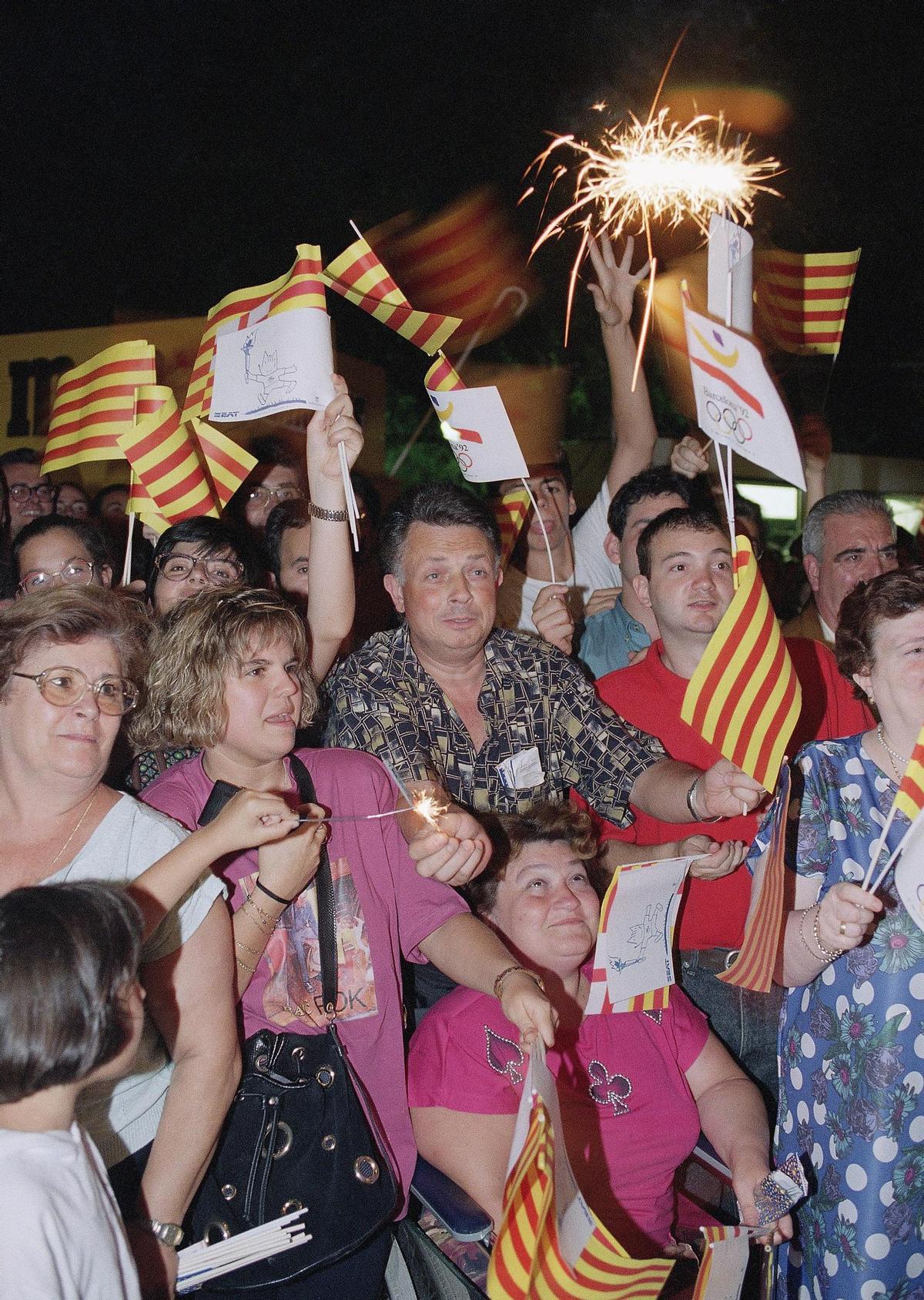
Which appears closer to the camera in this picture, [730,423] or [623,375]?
[730,423]

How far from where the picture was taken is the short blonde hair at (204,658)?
2982 millimetres

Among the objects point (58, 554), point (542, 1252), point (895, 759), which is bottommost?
point (542, 1252)

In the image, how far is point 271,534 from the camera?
4660 millimetres

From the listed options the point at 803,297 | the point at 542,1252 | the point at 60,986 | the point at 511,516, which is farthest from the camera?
the point at 803,297

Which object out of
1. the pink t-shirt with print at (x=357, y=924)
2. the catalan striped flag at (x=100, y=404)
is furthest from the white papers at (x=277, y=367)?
the pink t-shirt with print at (x=357, y=924)

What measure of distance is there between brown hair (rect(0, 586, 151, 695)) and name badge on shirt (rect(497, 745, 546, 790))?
125 cm

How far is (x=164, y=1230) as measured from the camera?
2.50 meters

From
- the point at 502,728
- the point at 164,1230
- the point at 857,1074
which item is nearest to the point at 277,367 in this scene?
the point at 502,728

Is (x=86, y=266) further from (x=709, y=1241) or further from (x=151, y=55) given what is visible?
(x=709, y=1241)

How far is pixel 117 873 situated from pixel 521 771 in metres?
1.41

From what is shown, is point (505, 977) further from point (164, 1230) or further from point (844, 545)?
point (844, 545)

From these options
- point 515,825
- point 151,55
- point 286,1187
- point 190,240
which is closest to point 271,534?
point 515,825

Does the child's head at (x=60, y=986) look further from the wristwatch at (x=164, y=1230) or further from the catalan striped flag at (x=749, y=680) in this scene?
the catalan striped flag at (x=749, y=680)

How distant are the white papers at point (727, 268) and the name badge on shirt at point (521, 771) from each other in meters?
1.35
